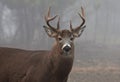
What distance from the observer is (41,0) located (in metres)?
41.4

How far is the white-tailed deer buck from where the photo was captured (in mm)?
8938

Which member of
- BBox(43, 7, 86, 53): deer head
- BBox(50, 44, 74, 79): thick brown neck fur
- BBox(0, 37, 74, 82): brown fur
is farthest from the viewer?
BBox(0, 37, 74, 82): brown fur

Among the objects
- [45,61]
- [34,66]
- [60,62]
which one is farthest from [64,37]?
[34,66]

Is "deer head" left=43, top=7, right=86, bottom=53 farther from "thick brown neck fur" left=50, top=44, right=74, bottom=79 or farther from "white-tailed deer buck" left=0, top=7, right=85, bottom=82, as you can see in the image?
"thick brown neck fur" left=50, top=44, right=74, bottom=79

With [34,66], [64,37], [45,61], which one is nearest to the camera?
[64,37]

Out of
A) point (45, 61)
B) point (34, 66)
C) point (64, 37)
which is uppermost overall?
point (64, 37)

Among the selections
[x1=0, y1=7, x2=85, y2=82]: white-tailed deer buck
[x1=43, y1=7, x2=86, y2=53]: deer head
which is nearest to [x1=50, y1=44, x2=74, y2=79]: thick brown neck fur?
[x1=0, y1=7, x2=85, y2=82]: white-tailed deer buck

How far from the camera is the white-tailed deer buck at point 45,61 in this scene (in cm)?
894

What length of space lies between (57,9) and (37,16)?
2681mm

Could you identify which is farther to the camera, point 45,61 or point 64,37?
point 45,61

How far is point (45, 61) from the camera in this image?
31.3 ft

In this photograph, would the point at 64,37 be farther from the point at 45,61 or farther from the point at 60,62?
the point at 45,61

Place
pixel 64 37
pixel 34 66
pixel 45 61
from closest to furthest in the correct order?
pixel 64 37 → pixel 45 61 → pixel 34 66

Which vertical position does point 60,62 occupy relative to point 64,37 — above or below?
below
